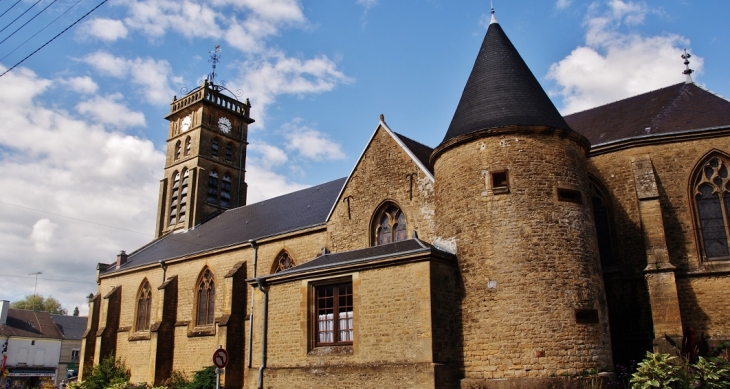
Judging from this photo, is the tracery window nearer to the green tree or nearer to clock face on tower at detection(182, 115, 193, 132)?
clock face on tower at detection(182, 115, 193, 132)

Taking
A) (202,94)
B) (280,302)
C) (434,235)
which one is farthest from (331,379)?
(202,94)

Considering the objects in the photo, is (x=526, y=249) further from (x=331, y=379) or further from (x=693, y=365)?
(x=331, y=379)

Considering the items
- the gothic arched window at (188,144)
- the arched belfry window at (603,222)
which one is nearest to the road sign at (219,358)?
the arched belfry window at (603,222)

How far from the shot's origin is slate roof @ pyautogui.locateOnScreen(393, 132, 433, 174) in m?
18.8

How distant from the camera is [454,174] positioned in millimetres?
15914

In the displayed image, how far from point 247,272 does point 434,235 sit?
10.5 metres

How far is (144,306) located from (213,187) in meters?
8.87

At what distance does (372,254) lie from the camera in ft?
52.0

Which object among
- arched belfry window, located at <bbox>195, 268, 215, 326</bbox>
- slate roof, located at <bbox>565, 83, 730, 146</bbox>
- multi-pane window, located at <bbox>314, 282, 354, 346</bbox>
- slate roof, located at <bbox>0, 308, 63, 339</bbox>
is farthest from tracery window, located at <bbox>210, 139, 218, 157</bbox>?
slate roof, located at <bbox>0, 308, 63, 339</bbox>

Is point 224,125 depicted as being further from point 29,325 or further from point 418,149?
point 29,325

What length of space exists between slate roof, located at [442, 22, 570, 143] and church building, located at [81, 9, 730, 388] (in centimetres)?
5

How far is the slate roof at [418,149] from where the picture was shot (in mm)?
18797

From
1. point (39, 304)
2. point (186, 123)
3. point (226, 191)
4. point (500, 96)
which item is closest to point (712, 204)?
point (500, 96)

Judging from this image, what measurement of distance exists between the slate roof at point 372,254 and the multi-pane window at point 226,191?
19.6 m
